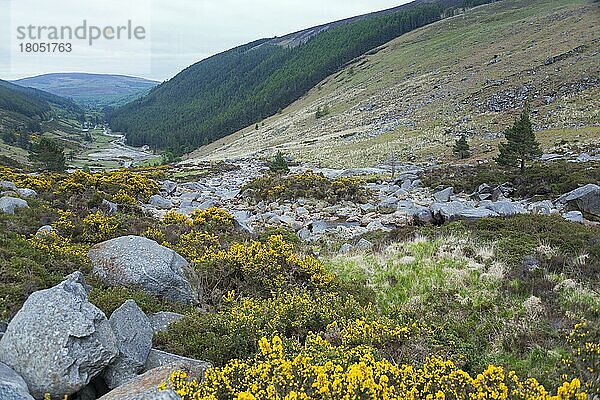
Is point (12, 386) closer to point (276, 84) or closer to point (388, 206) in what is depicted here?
point (388, 206)

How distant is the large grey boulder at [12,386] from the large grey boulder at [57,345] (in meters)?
0.19

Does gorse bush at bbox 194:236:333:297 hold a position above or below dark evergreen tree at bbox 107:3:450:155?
below

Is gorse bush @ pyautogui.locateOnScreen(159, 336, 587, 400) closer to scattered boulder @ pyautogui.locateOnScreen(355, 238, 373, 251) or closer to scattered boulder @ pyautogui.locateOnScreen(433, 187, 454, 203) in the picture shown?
scattered boulder @ pyautogui.locateOnScreen(355, 238, 373, 251)

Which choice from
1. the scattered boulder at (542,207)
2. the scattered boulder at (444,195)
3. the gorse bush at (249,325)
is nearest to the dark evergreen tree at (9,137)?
the scattered boulder at (444,195)

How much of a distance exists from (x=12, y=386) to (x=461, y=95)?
236 ft

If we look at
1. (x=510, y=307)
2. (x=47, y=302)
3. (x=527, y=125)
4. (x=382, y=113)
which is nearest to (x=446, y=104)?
(x=382, y=113)

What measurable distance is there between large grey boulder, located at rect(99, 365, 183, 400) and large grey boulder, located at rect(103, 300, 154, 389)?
508 millimetres

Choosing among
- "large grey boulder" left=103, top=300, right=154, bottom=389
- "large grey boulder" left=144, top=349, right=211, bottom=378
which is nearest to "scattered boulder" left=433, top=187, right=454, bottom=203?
"large grey boulder" left=144, top=349, right=211, bottom=378

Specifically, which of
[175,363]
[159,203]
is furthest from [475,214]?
[159,203]

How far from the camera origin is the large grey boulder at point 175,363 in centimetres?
558

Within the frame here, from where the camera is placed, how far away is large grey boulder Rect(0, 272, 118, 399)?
202 inches

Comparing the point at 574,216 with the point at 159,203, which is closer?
the point at 574,216

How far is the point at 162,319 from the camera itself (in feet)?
24.5

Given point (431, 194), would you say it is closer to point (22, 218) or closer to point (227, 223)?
point (227, 223)
